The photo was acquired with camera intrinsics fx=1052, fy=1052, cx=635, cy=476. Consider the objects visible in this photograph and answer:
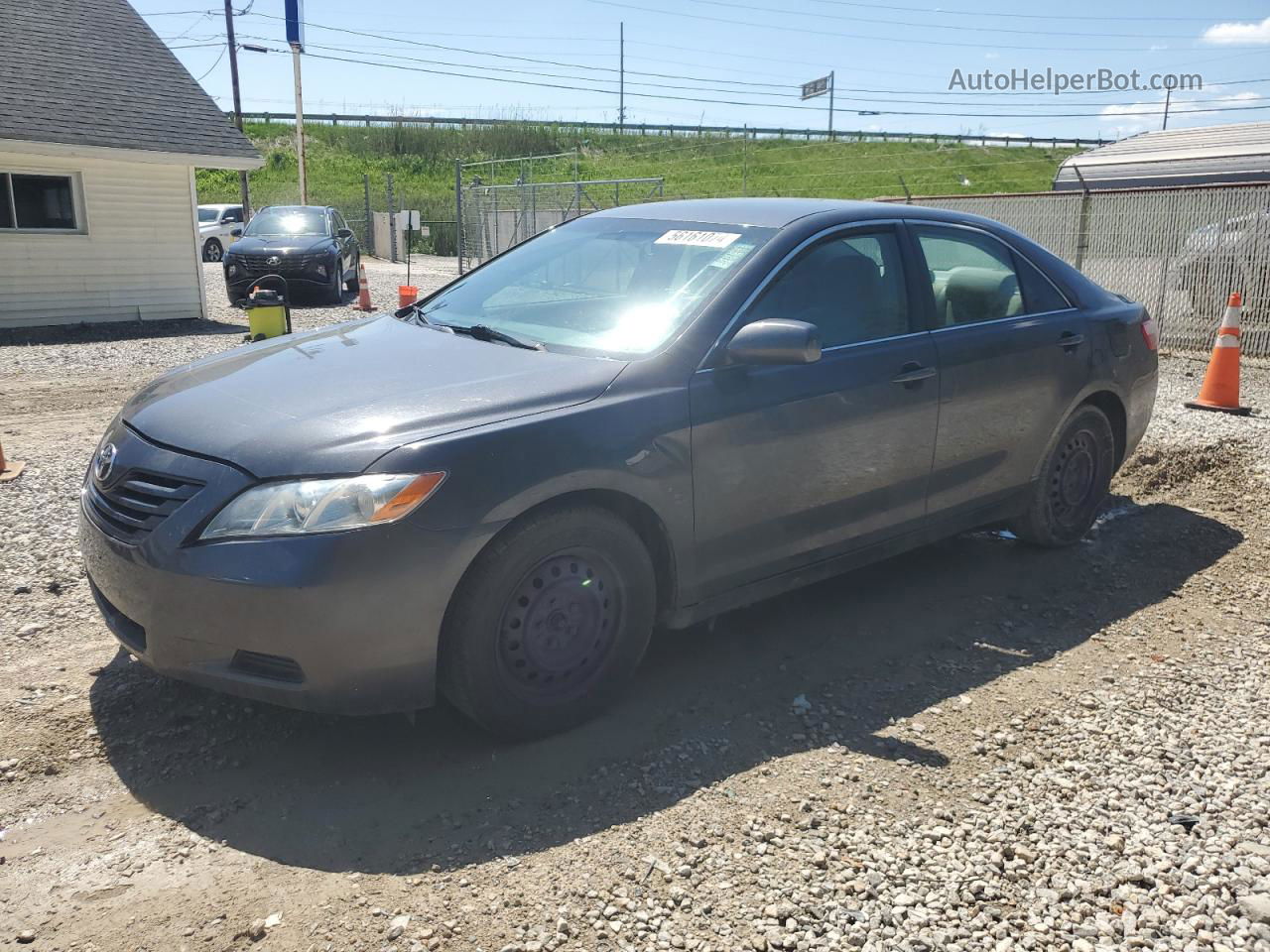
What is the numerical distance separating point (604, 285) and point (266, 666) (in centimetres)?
198

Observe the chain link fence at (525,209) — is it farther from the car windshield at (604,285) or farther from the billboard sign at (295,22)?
the car windshield at (604,285)

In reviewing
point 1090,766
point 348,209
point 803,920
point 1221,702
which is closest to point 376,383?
point 803,920

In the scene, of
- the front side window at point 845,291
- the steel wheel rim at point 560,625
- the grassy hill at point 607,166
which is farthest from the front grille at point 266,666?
the grassy hill at point 607,166

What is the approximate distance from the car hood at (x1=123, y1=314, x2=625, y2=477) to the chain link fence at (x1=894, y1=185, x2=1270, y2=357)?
10301 millimetres

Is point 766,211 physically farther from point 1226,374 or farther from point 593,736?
point 1226,374

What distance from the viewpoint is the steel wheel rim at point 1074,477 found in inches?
206

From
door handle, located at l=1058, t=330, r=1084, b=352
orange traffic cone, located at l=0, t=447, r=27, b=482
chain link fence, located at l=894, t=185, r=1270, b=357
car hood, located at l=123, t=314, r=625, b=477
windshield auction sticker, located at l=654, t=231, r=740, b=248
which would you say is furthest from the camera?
chain link fence, located at l=894, t=185, r=1270, b=357

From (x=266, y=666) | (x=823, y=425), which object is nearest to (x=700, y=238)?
(x=823, y=425)

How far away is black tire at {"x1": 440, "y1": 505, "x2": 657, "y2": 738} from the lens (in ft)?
10.3

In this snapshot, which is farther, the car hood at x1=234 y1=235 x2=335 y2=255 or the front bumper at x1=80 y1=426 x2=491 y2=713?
the car hood at x1=234 y1=235 x2=335 y2=255

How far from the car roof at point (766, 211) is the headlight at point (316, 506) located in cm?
198

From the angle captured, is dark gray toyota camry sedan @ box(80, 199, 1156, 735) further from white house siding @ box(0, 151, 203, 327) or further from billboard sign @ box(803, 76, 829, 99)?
billboard sign @ box(803, 76, 829, 99)

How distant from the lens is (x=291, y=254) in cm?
1759

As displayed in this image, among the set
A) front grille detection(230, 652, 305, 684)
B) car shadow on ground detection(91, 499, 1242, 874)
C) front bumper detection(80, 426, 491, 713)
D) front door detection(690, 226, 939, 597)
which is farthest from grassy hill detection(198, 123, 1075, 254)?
front grille detection(230, 652, 305, 684)
